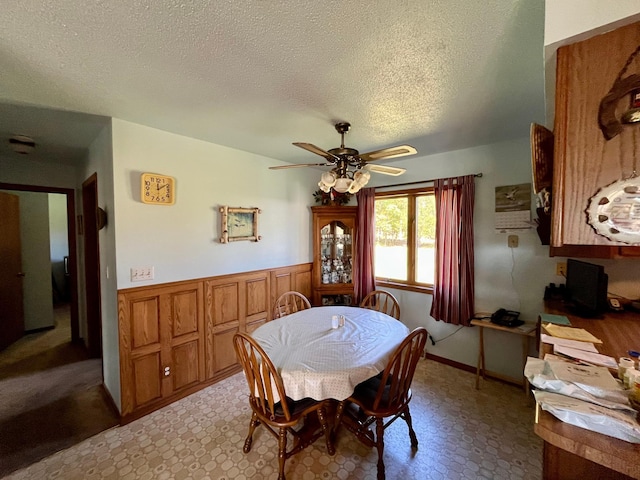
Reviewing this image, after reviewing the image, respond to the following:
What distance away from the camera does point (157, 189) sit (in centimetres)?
221

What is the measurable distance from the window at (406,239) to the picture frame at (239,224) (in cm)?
166

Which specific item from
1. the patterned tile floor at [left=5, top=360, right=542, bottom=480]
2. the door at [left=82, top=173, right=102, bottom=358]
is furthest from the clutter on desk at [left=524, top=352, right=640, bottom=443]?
the door at [left=82, top=173, right=102, bottom=358]

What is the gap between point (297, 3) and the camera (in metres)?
0.98

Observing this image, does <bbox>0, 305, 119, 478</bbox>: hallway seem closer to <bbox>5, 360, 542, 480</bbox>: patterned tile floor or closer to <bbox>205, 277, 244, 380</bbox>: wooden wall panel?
<bbox>5, 360, 542, 480</bbox>: patterned tile floor

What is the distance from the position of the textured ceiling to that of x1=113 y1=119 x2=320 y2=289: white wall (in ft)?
0.87

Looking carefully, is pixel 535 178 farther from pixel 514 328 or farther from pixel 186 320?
pixel 186 320

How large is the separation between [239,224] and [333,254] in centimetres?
152

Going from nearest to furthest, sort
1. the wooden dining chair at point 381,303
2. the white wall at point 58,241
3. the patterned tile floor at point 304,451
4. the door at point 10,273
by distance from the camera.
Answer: the patterned tile floor at point 304,451 → the wooden dining chair at point 381,303 → the door at point 10,273 → the white wall at point 58,241

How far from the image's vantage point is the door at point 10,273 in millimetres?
3340

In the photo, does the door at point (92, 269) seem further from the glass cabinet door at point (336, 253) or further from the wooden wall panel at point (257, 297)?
the glass cabinet door at point (336, 253)

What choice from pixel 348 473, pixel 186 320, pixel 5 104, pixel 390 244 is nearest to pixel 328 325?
pixel 348 473

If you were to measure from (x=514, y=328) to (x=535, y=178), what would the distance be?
211 centimetres

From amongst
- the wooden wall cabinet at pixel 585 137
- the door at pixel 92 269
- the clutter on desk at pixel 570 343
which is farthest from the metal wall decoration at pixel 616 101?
the door at pixel 92 269

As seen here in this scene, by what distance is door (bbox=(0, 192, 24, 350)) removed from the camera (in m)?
3.34
